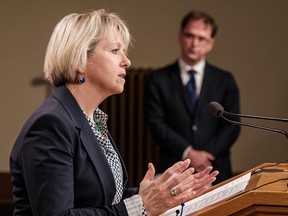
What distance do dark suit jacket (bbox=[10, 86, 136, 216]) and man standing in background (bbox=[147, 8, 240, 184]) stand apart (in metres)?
2.08

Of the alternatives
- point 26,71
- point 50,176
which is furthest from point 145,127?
point 50,176

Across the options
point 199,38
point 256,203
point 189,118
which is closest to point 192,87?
point 189,118

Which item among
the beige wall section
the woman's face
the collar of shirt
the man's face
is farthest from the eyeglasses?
the woman's face

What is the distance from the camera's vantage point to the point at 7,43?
5617 mm

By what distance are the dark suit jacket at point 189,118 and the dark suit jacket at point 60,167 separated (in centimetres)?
208

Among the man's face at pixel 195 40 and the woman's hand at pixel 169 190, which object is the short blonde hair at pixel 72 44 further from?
the man's face at pixel 195 40

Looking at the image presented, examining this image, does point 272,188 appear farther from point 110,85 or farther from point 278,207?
point 110,85

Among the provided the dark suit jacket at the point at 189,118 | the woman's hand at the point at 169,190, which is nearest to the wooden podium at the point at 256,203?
the woman's hand at the point at 169,190

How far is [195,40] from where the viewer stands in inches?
170

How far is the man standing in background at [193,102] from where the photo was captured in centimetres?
429

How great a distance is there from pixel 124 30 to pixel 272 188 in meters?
0.84

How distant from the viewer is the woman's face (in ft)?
7.55

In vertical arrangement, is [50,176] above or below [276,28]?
below

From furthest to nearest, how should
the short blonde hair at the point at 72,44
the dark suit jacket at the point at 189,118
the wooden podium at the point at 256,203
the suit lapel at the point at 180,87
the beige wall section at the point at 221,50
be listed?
the beige wall section at the point at 221,50, the suit lapel at the point at 180,87, the dark suit jacket at the point at 189,118, the short blonde hair at the point at 72,44, the wooden podium at the point at 256,203
